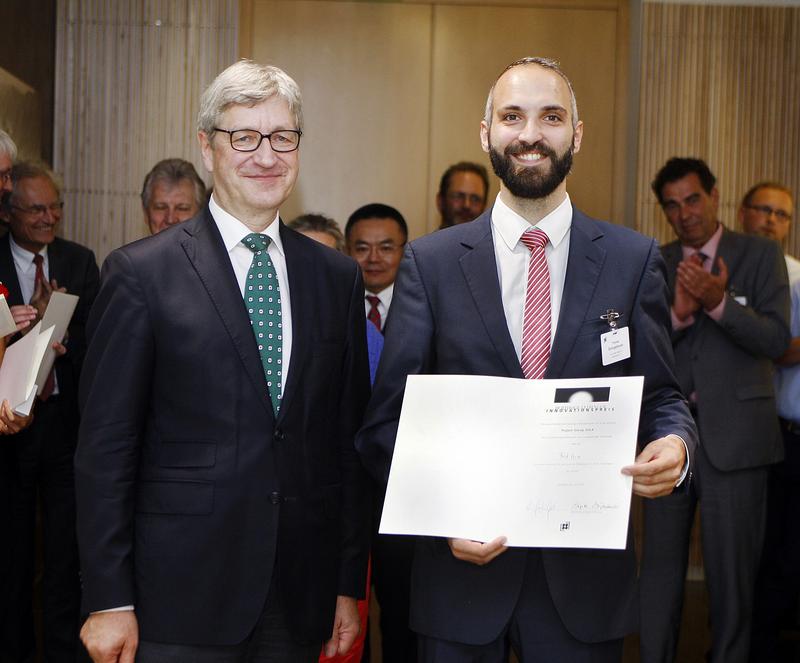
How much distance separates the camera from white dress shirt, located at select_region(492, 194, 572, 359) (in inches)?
87.9

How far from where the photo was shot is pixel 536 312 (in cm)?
220

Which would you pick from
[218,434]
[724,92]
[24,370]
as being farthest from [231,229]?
[724,92]

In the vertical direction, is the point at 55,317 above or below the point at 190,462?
above

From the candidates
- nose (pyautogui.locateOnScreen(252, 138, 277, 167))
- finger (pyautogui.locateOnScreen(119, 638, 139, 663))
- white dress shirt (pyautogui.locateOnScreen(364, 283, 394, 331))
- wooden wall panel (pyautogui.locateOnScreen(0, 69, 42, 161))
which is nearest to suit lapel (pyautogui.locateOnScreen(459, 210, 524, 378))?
nose (pyautogui.locateOnScreen(252, 138, 277, 167))

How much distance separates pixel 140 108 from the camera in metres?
5.93

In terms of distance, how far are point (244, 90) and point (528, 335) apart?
0.83 m

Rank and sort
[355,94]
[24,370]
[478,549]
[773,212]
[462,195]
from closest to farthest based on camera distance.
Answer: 1. [478,549]
2. [24,370]
3. [773,212]
4. [462,195]
5. [355,94]

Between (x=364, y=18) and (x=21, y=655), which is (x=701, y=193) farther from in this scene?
(x=21, y=655)

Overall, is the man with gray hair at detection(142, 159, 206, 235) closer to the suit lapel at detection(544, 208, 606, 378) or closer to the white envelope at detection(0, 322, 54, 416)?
the white envelope at detection(0, 322, 54, 416)

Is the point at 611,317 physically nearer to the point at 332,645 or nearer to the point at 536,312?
the point at 536,312

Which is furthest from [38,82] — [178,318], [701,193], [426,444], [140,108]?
[426,444]

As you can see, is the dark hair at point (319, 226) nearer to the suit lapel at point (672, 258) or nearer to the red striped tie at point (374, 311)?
the red striped tie at point (374, 311)

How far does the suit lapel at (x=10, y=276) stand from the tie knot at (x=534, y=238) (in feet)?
8.55

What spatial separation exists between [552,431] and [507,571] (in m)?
0.35
